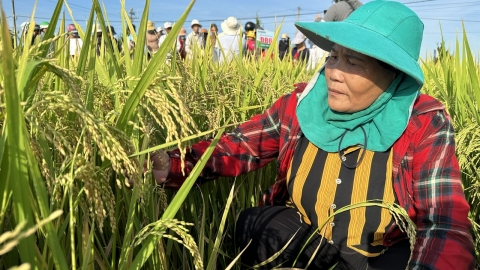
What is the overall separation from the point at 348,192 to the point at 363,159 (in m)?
0.12

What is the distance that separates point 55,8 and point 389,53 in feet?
2.89

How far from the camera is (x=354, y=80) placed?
1.36 m

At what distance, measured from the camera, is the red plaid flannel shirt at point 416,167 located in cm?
121

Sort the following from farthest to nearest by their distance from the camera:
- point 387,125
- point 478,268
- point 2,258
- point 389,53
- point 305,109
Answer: point 478,268 < point 305,109 < point 387,125 < point 389,53 < point 2,258

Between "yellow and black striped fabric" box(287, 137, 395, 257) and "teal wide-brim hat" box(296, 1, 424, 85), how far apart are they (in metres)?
0.31

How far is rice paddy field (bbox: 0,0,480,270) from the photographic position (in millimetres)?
565

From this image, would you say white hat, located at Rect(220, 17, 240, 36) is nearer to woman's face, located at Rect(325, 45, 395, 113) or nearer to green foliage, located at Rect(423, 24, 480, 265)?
green foliage, located at Rect(423, 24, 480, 265)

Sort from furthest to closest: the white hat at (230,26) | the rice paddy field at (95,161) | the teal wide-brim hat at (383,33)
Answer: the white hat at (230,26), the teal wide-brim hat at (383,33), the rice paddy field at (95,161)

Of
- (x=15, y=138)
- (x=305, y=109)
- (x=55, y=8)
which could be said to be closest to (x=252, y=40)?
(x=305, y=109)

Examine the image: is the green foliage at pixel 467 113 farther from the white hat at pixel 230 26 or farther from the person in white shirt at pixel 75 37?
the white hat at pixel 230 26

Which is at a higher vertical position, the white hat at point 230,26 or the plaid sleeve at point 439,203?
the white hat at point 230,26

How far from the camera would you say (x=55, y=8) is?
0.88m

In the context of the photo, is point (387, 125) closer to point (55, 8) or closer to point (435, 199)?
point (435, 199)

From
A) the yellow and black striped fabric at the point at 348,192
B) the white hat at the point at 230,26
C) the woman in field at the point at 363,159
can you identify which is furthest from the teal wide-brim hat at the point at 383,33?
the white hat at the point at 230,26
